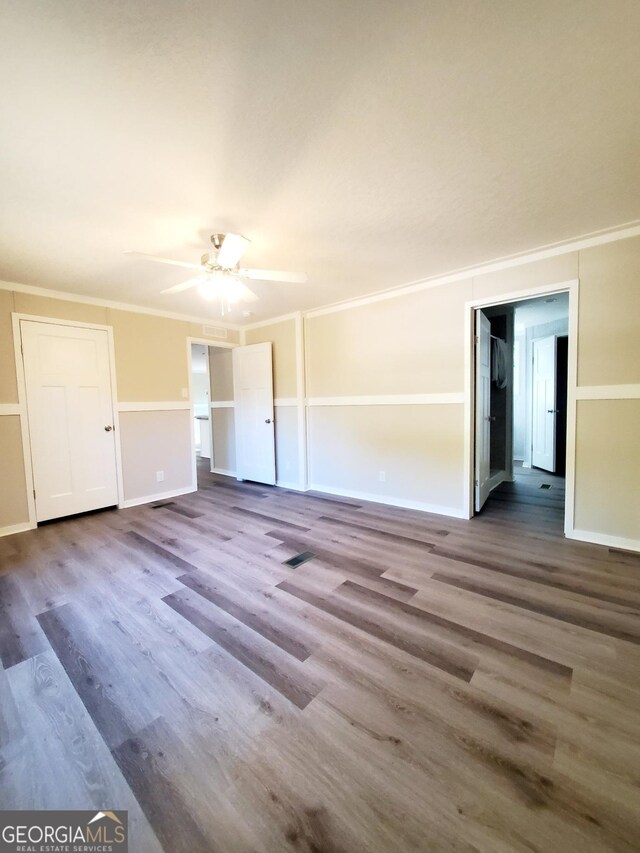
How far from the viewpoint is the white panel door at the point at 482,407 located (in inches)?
128

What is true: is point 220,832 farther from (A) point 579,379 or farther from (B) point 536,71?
(A) point 579,379

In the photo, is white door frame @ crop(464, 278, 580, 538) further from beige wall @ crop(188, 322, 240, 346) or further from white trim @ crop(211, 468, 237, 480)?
white trim @ crop(211, 468, 237, 480)

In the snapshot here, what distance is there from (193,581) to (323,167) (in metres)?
2.61

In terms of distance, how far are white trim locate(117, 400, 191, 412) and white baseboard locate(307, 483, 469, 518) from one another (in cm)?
208

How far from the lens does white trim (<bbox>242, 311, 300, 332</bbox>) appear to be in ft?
14.4

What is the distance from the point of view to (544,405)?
5.05 meters

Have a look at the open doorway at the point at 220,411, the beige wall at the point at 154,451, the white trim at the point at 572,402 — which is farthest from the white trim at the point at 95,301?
the white trim at the point at 572,402

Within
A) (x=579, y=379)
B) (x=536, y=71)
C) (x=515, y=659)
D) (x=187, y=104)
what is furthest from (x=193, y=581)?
(x=579, y=379)

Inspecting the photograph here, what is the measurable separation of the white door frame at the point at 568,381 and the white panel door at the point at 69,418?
3907 millimetres

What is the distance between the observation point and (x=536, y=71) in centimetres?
123

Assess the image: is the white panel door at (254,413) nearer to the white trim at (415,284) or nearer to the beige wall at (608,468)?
the white trim at (415,284)

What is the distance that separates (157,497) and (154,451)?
0.60 m

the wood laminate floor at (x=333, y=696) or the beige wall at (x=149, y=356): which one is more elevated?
the beige wall at (x=149, y=356)

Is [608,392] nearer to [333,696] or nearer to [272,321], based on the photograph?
[333,696]
